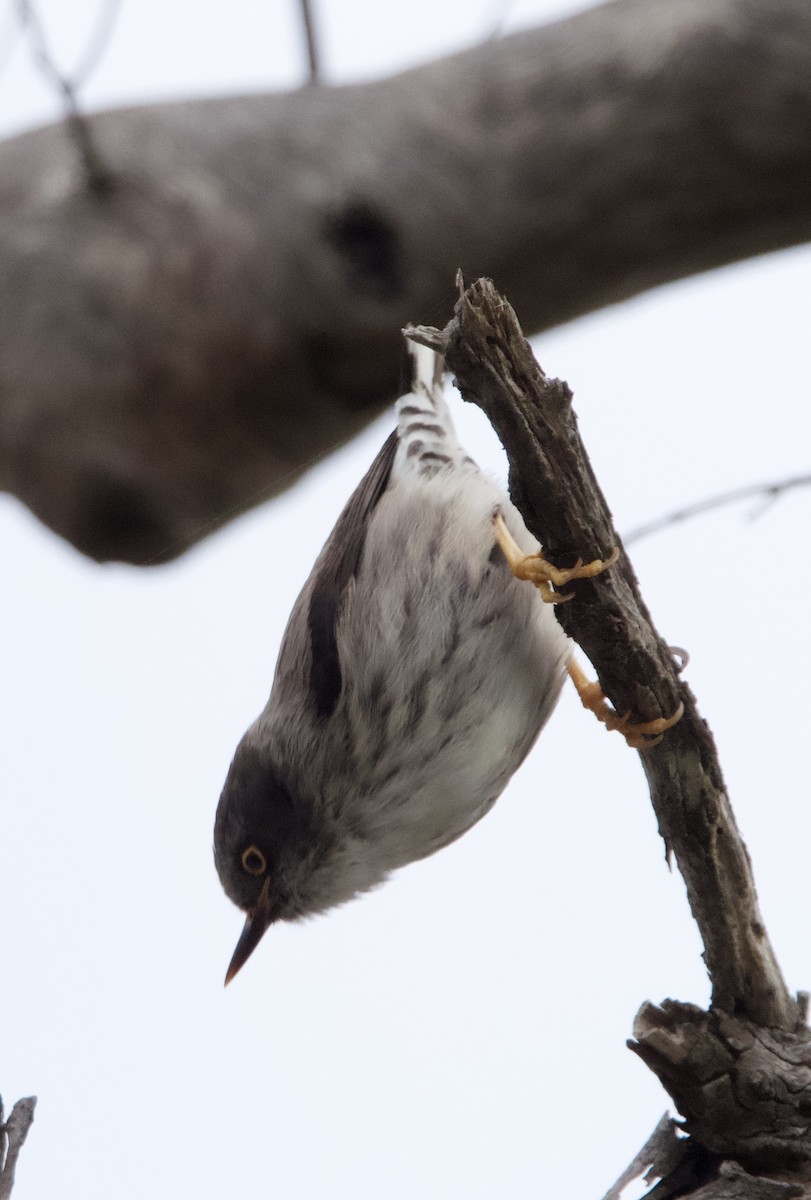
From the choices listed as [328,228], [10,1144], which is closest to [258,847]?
[10,1144]

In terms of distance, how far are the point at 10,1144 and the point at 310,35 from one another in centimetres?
370

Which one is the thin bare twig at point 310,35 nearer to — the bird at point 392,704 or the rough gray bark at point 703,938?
the bird at point 392,704

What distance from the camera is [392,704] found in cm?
346

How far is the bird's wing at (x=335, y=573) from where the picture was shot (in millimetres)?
3633

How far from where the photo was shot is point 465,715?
3.39m

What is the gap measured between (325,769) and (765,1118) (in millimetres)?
1452

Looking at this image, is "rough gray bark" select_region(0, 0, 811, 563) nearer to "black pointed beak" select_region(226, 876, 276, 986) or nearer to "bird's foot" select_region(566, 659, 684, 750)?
"black pointed beak" select_region(226, 876, 276, 986)

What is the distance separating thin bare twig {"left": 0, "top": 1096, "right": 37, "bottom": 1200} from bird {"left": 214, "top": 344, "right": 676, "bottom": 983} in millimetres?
1533

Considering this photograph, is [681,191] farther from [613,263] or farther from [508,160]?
[508,160]

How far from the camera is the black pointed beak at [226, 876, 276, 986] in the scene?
3789 millimetres

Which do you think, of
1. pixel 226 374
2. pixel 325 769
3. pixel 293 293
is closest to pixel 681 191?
pixel 293 293

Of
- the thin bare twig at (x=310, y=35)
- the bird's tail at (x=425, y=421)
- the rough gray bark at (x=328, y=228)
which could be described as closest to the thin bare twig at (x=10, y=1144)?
the rough gray bark at (x=328, y=228)

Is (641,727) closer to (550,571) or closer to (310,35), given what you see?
(550,571)

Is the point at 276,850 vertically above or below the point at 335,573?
below
